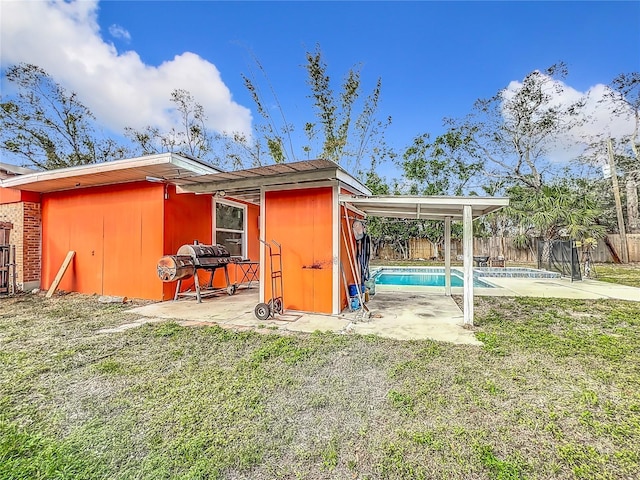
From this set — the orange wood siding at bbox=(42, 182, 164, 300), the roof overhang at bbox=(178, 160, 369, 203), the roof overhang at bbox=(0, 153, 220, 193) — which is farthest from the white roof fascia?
the orange wood siding at bbox=(42, 182, 164, 300)

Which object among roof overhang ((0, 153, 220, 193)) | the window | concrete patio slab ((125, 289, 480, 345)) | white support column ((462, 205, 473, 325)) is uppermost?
roof overhang ((0, 153, 220, 193))

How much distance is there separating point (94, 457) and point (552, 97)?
883 inches

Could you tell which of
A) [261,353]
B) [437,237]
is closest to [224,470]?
[261,353]

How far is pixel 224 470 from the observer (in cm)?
183

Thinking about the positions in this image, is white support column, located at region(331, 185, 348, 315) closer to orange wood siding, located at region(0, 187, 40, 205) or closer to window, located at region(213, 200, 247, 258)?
window, located at region(213, 200, 247, 258)

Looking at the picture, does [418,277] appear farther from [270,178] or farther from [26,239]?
[26,239]

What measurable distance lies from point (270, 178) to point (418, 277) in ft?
29.0

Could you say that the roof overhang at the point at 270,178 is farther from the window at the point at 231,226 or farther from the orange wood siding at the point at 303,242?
the window at the point at 231,226

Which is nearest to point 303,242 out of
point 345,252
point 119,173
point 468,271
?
point 345,252

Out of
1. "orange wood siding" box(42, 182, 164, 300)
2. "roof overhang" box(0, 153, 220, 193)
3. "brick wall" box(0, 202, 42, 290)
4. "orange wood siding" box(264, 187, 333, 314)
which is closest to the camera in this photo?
"orange wood siding" box(264, 187, 333, 314)

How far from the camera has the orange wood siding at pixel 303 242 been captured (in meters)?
5.69

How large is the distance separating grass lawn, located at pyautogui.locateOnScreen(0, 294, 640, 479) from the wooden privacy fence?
48.9 feet

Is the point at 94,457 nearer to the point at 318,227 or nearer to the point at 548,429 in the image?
the point at 548,429

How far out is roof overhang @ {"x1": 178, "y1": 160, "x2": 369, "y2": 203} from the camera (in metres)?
4.88
